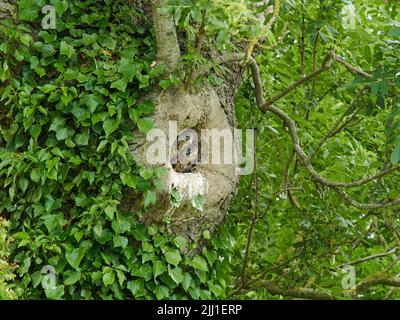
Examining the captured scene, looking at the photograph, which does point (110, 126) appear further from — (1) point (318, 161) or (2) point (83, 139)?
(1) point (318, 161)

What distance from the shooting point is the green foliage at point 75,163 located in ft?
11.5

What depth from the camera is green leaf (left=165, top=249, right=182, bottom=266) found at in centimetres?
365

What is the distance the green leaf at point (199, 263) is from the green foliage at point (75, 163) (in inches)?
6.4

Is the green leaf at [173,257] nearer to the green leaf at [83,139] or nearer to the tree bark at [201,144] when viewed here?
the tree bark at [201,144]

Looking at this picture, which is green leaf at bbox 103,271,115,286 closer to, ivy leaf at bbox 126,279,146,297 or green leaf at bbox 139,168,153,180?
ivy leaf at bbox 126,279,146,297

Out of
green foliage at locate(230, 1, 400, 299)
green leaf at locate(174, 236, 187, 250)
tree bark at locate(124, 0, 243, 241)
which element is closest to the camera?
tree bark at locate(124, 0, 243, 241)

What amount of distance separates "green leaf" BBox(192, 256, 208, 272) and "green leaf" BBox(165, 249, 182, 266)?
Answer: 0.14 m

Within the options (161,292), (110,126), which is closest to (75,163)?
(110,126)

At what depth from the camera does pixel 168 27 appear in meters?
3.52

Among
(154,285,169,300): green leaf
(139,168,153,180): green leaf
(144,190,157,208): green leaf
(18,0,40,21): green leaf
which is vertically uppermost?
(18,0,40,21): green leaf

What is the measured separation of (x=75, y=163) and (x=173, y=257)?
68cm

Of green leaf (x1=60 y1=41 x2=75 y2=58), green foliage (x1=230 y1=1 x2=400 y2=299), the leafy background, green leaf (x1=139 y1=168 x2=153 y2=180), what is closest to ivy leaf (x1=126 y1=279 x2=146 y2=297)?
the leafy background

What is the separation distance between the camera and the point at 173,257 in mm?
3662

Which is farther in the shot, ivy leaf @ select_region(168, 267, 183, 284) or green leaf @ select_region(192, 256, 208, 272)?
green leaf @ select_region(192, 256, 208, 272)
